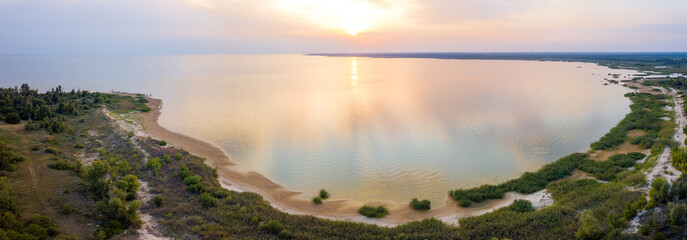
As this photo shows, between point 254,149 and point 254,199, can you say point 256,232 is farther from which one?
point 254,149

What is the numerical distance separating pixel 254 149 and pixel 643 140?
29.6m

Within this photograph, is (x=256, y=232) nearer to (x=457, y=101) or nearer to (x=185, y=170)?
(x=185, y=170)

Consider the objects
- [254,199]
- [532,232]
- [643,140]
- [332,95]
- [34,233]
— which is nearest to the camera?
[34,233]

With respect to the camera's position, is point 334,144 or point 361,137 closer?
point 334,144

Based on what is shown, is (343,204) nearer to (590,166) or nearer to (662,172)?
(590,166)

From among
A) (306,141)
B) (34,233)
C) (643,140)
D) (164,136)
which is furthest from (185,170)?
(643,140)

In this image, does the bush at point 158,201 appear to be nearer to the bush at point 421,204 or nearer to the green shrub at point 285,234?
the green shrub at point 285,234

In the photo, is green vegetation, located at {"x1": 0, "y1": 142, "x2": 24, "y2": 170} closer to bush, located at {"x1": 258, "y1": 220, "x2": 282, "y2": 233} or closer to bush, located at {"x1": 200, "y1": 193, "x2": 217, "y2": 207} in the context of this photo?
bush, located at {"x1": 200, "y1": 193, "x2": 217, "y2": 207}

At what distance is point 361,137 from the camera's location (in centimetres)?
2859

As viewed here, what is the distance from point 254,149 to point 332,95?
31.6m

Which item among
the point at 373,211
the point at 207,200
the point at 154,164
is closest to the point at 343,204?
the point at 373,211

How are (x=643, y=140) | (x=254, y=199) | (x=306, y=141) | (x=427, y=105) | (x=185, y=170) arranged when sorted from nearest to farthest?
1. (x=254, y=199)
2. (x=185, y=170)
3. (x=643, y=140)
4. (x=306, y=141)
5. (x=427, y=105)

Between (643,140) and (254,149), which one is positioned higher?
(643,140)

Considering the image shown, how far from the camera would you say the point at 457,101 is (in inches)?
1868
